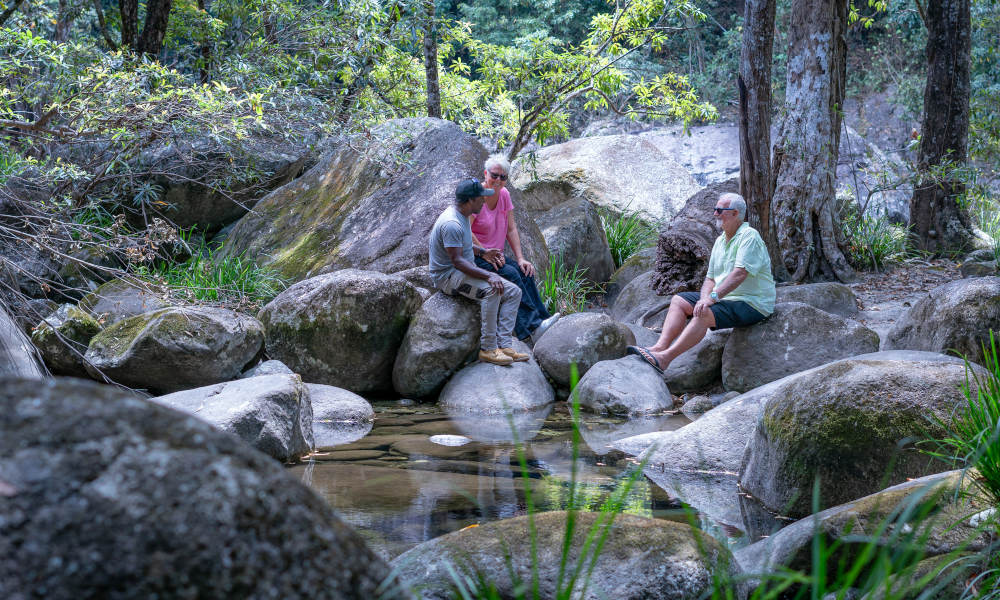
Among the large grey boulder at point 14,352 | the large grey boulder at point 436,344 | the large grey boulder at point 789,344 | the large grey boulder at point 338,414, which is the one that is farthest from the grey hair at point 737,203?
the large grey boulder at point 14,352

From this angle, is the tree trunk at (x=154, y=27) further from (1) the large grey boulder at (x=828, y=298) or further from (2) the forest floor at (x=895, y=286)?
(2) the forest floor at (x=895, y=286)

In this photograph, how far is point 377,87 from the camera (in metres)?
12.4

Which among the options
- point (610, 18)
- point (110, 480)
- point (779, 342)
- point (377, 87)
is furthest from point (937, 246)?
point (110, 480)

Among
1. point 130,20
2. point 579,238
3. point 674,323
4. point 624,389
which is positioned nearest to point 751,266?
point 674,323

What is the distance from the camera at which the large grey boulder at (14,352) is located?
426 cm

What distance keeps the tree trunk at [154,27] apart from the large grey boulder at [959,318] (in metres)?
8.74

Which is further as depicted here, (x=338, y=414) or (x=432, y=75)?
(x=432, y=75)

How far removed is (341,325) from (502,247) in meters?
1.84

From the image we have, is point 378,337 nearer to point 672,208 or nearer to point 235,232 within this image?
point 235,232

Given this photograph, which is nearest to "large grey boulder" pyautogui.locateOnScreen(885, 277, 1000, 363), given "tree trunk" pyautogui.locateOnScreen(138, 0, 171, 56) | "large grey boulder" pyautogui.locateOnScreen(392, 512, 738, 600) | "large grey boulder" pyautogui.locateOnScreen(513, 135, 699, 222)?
"large grey boulder" pyautogui.locateOnScreen(392, 512, 738, 600)

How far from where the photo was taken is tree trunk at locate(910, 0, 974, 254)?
38.2 ft

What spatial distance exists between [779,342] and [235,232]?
7.05m

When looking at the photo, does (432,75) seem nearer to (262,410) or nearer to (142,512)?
(262,410)

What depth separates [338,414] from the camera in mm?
6461
